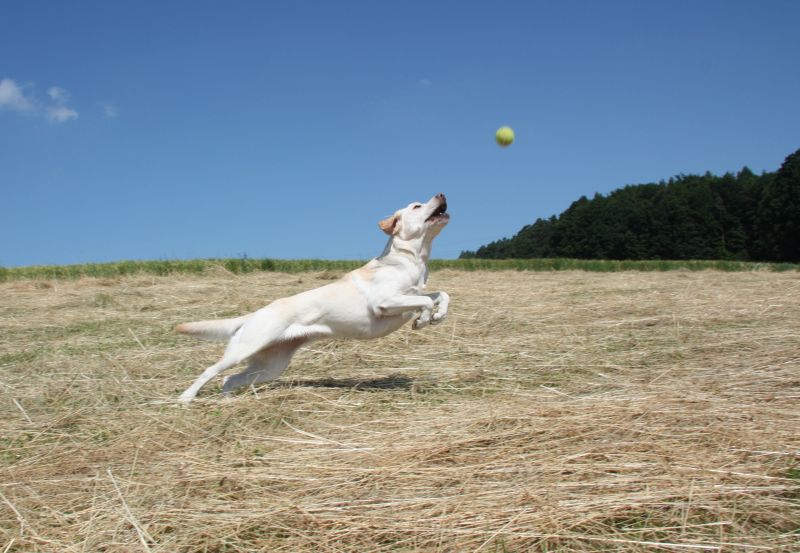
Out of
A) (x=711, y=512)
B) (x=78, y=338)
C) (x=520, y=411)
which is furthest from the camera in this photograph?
(x=78, y=338)

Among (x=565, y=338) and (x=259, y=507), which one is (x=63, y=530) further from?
(x=565, y=338)

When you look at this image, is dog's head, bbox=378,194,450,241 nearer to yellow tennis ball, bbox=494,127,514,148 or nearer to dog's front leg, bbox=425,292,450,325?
dog's front leg, bbox=425,292,450,325

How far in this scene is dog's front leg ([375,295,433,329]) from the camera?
4.94 metres

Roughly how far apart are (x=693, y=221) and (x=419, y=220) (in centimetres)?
5130

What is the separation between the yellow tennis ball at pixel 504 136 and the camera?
876 centimetres

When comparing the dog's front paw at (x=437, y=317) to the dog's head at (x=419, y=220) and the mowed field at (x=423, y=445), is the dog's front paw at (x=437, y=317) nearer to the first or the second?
the mowed field at (x=423, y=445)

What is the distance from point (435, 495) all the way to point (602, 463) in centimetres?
78

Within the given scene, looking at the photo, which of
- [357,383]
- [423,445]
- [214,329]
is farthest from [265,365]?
[423,445]

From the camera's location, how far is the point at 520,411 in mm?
3822

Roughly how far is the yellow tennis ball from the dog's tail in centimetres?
504

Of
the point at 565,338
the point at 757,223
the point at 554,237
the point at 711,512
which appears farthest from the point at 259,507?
the point at 554,237

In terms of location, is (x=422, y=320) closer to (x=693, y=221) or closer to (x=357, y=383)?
(x=357, y=383)

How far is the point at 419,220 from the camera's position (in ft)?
17.0

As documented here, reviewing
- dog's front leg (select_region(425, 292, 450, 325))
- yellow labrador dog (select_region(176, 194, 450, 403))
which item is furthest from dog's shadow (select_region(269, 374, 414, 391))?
dog's front leg (select_region(425, 292, 450, 325))
